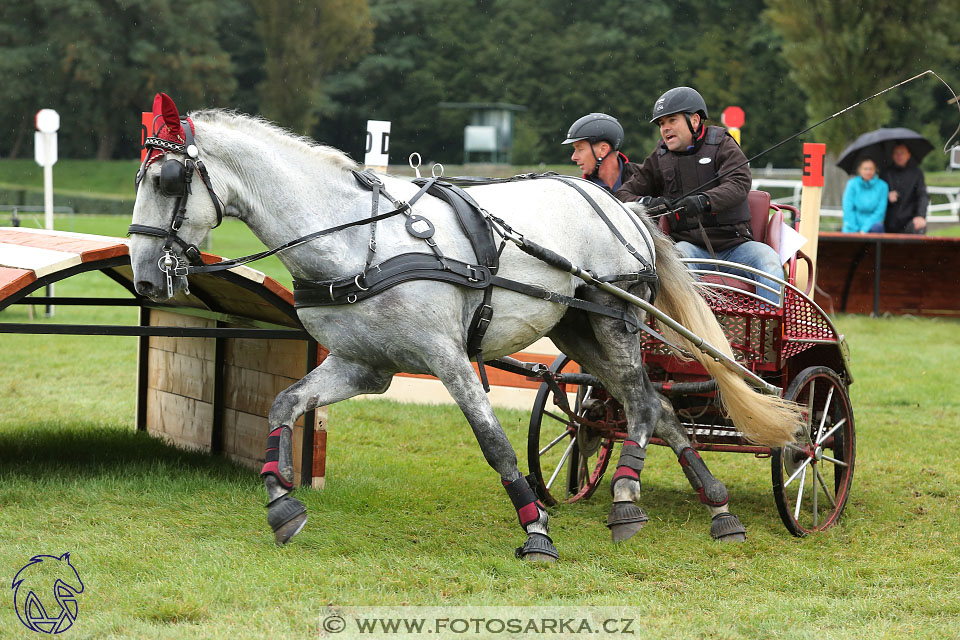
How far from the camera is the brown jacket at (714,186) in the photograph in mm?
5781

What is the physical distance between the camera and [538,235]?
4953 mm

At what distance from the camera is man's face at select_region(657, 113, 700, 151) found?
593cm

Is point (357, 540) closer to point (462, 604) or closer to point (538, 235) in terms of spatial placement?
point (462, 604)

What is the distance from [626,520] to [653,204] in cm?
178

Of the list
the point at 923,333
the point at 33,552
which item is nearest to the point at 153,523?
the point at 33,552

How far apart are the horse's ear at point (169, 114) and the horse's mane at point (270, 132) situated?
20cm

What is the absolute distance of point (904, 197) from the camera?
15328 millimetres

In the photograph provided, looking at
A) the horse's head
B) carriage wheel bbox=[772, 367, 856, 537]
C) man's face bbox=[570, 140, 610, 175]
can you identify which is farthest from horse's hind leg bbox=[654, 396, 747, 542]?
the horse's head

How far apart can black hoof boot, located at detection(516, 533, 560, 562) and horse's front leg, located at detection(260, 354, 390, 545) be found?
0.97 m

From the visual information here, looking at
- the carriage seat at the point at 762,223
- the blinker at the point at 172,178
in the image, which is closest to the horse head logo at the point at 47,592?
the blinker at the point at 172,178

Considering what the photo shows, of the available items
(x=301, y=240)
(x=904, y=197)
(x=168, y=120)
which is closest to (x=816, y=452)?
(x=301, y=240)

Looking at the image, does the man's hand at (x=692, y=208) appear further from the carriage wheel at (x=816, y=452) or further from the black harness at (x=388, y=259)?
the black harness at (x=388, y=259)

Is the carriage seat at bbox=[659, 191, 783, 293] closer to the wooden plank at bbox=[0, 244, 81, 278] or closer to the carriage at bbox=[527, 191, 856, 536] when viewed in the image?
the carriage at bbox=[527, 191, 856, 536]

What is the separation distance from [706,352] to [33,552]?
10.5ft
